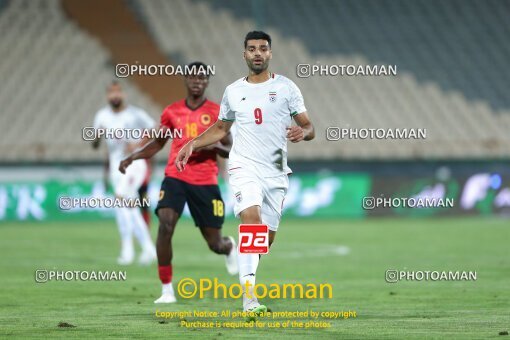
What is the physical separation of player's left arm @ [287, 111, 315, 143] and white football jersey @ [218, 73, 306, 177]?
0.27 feet

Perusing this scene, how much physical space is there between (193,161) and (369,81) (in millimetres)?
24080

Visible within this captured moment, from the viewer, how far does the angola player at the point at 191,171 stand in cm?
1103

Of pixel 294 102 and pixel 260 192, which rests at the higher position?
pixel 294 102

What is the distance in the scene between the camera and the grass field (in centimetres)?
838

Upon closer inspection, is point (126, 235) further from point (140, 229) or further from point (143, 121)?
point (143, 121)

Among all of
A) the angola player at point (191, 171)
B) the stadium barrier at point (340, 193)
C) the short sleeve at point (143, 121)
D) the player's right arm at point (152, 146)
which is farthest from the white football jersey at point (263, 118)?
the stadium barrier at point (340, 193)

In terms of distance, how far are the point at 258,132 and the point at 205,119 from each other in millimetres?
2158

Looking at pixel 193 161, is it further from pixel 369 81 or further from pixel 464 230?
pixel 369 81

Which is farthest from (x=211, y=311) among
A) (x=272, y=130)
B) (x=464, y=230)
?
(x=464, y=230)

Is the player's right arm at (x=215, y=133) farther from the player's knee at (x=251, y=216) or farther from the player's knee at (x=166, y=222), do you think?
the player's knee at (x=166, y=222)

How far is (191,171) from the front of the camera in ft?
37.6

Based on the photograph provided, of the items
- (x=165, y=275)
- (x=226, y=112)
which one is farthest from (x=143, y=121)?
(x=226, y=112)

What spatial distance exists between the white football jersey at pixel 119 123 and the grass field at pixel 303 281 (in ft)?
5.38

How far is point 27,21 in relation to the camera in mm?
34469
